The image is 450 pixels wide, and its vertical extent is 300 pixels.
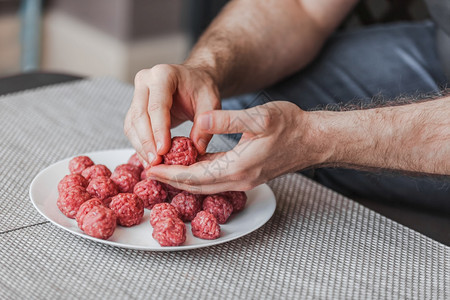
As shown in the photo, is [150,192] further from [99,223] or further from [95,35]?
[95,35]

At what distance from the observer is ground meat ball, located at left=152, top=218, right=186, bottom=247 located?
33.3 inches

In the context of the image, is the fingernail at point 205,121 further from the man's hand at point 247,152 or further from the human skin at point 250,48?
the human skin at point 250,48

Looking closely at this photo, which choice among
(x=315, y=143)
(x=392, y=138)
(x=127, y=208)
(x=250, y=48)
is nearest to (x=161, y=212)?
(x=127, y=208)

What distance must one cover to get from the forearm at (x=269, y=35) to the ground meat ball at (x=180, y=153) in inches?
17.5

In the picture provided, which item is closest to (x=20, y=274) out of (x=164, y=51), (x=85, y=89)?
(x=85, y=89)

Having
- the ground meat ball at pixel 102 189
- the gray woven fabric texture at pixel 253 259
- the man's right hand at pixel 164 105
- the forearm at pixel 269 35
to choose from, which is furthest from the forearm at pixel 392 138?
the forearm at pixel 269 35

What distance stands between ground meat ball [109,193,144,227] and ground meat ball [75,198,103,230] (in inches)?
0.9

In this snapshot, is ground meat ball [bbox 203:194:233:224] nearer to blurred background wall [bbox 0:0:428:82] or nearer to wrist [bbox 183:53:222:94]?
wrist [bbox 183:53:222:94]

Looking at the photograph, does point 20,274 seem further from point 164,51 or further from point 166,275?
point 164,51

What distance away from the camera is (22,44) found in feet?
10.4

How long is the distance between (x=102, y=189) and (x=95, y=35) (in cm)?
224

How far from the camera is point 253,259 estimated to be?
0.89 m

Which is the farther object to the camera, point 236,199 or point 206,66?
point 206,66

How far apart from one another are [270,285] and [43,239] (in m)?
0.33
